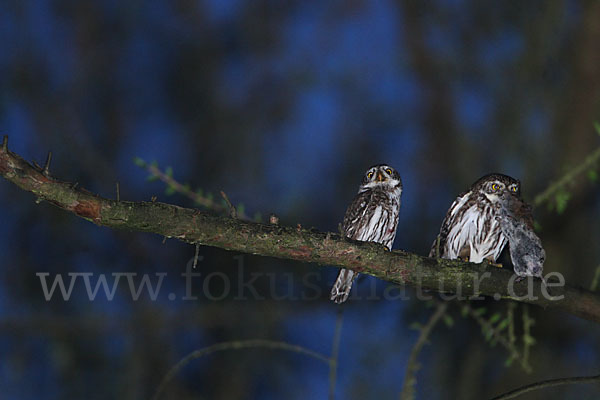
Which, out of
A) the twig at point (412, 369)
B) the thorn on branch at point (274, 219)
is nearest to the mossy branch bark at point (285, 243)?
the thorn on branch at point (274, 219)

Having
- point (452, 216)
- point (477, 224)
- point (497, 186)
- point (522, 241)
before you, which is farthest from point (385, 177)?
point (522, 241)

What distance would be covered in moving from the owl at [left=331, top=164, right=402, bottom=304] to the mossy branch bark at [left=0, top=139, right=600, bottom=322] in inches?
50.5

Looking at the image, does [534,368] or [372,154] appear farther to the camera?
[372,154]

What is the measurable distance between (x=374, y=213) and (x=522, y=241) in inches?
64.1

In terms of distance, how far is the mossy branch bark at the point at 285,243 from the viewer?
302 cm

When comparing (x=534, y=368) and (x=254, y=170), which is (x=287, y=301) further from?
(x=534, y=368)

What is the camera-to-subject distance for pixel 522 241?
3.78 metres

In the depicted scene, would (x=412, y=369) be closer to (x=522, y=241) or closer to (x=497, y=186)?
(x=522, y=241)

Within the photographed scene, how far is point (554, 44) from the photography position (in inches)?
312

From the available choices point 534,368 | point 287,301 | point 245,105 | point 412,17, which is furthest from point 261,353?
point 412,17

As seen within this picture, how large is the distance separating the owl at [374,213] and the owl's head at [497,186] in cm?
78

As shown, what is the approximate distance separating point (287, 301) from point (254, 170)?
2.32 m

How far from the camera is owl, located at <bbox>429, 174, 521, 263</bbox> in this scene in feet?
15.3

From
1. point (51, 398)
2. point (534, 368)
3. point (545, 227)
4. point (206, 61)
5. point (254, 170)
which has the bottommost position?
point (51, 398)
